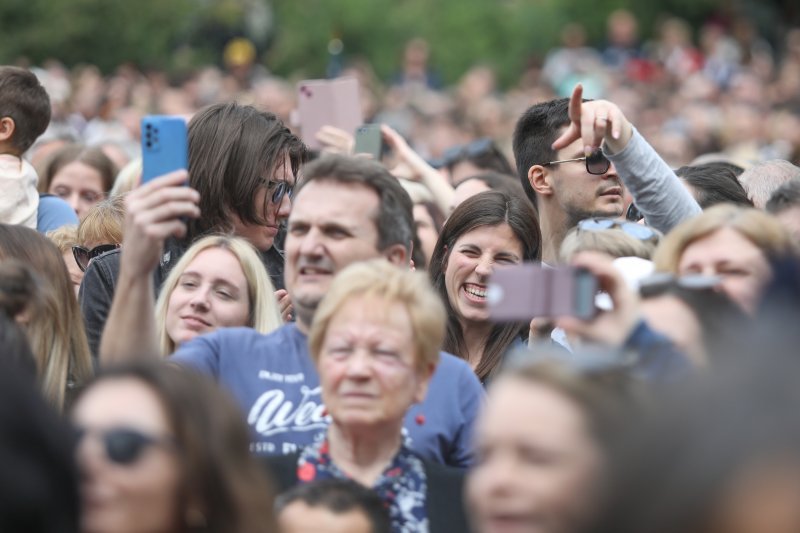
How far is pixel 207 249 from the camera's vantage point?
5480 millimetres

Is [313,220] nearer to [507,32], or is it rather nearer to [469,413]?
[469,413]

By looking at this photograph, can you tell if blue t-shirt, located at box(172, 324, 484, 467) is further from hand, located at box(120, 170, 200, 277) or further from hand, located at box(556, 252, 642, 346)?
hand, located at box(556, 252, 642, 346)

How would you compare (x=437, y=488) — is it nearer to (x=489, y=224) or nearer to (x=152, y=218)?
(x=152, y=218)

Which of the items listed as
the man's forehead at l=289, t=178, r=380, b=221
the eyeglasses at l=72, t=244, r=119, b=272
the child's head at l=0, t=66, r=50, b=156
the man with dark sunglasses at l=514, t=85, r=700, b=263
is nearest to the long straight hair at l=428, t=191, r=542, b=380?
the man with dark sunglasses at l=514, t=85, r=700, b=263

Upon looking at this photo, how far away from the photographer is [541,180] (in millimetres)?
6559

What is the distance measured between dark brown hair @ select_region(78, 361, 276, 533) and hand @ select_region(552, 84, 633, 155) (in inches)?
85.2

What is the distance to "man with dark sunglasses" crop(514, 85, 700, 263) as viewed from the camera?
525cm

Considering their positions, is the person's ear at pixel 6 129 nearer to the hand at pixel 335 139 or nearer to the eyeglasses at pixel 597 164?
the hand at pixel 335 139

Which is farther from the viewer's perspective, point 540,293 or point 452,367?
point 452,367

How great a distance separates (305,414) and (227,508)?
3.48ft

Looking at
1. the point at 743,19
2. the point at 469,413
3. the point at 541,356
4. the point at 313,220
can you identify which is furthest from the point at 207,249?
the point at 743,19

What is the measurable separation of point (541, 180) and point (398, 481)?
2.76 metres

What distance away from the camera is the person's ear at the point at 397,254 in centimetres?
470

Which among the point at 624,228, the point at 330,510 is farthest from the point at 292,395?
the point at 624,228
